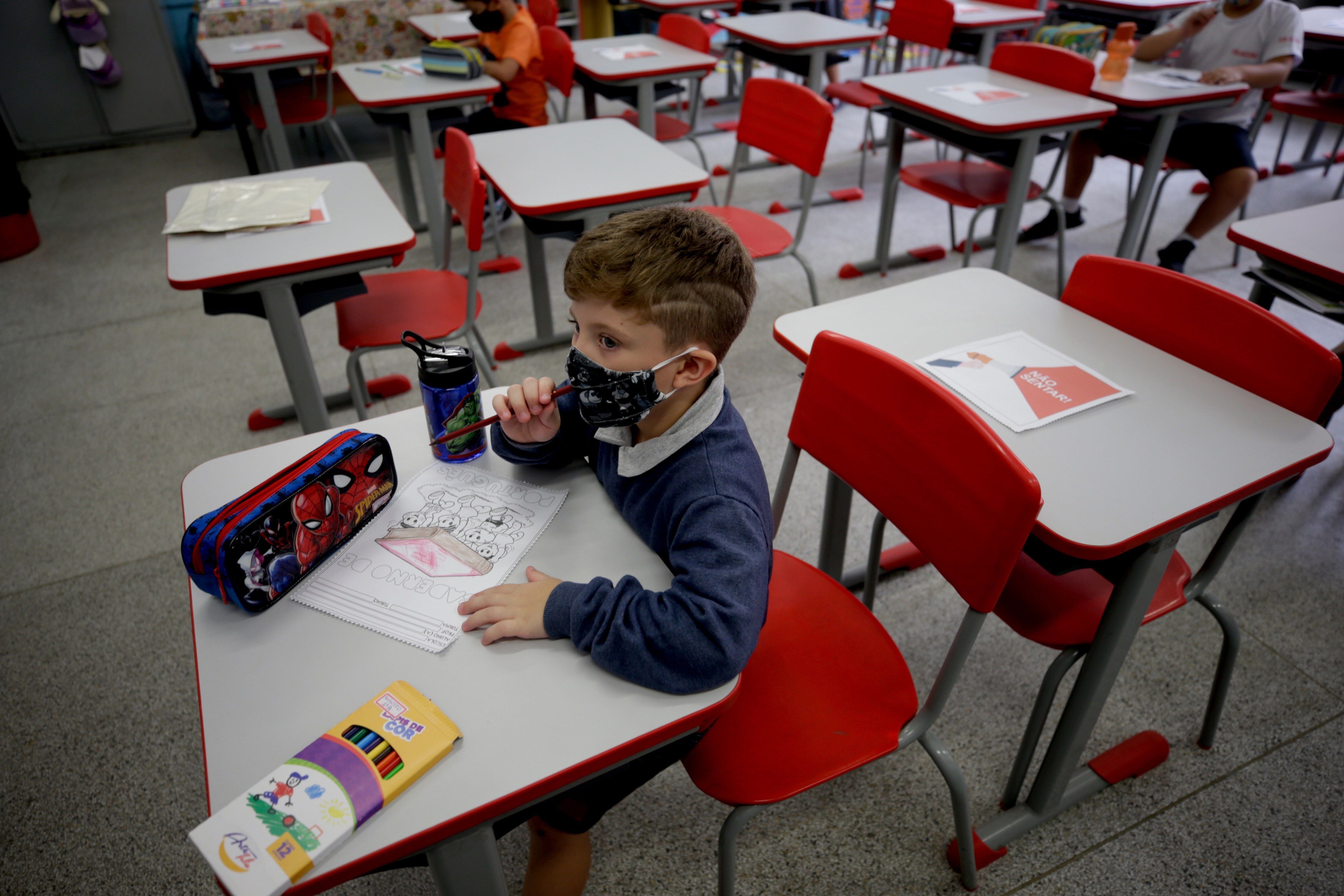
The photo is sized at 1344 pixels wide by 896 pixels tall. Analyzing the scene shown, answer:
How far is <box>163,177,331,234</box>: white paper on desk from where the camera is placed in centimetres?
186

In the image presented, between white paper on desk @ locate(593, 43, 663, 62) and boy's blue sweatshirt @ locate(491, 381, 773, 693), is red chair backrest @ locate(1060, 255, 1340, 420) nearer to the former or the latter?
boy's blue sweatshirt @ locate(491, 381, 773, 693)

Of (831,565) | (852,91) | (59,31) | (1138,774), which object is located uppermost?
(59,31)

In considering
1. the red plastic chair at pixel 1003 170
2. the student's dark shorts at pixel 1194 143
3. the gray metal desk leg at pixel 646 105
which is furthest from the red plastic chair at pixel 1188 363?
the gray metal desk leg at pixel 646 105

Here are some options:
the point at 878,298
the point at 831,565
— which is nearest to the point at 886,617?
the point at 831,565

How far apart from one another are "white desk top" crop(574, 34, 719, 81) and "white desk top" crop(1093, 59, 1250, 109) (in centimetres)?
163

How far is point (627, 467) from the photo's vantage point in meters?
0.97

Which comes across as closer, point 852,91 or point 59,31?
point 852,91

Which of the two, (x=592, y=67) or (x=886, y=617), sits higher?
(x=592, y=67)

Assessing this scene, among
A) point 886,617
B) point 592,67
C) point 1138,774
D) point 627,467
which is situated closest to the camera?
point 627,467

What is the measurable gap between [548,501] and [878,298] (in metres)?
0.85

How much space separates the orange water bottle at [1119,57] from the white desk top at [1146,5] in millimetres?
1918

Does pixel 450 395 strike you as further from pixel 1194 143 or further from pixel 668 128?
pixel 1194 143

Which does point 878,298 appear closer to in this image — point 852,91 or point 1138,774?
point 1138,774

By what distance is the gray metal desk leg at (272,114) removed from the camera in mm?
3680
